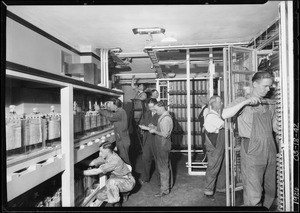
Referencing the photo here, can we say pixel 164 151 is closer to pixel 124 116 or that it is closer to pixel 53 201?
pixel 124 116

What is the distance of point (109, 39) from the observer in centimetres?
392

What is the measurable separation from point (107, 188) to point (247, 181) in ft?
5.41

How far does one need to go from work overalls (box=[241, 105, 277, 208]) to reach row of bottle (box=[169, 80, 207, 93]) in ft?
10.8

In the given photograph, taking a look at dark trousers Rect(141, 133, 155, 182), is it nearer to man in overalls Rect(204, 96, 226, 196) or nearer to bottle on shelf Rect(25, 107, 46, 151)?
man in overalls Rect(204, 96, 226, 196)

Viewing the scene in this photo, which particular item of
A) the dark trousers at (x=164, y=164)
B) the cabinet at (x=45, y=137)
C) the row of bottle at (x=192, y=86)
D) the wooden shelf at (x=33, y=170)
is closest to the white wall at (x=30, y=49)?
the cabinet at (x=45, y=137)

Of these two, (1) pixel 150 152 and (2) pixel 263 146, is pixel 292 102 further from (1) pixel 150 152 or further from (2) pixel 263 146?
(1) pixel 150 152

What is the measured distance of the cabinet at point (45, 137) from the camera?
5.21 ft

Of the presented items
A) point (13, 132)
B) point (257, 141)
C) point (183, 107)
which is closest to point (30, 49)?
point (13, 132)

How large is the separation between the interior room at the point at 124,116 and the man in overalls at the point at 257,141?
0.4 inches

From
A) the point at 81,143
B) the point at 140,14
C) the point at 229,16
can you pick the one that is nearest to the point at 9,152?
the point at 81,143

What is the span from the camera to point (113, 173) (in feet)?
9.30

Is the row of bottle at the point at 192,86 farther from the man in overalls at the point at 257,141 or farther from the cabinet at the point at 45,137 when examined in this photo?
the man in overalls at the point at 257,141

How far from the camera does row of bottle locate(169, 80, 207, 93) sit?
550 centimetres

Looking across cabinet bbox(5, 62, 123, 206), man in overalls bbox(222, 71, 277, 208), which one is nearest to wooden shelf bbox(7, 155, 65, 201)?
cabinet bbox(5, 62, 123, 206)
